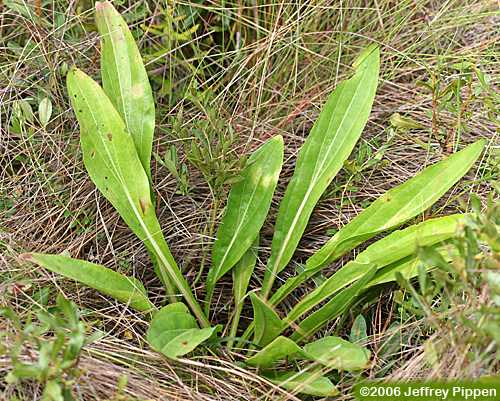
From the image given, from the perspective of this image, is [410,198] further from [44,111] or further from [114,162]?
[44,111]

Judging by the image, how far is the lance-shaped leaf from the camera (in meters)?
1.61

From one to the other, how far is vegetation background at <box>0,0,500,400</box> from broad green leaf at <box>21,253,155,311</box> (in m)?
0.05

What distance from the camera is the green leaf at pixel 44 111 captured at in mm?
1713

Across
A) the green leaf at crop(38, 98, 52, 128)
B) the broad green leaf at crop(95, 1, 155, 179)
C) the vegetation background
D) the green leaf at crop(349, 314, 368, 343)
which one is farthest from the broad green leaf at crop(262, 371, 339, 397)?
the green leaf at crop(38, 98, 52, 128)

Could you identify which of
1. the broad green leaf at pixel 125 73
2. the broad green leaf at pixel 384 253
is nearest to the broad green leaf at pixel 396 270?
the broad green leaf at pixel 384 253

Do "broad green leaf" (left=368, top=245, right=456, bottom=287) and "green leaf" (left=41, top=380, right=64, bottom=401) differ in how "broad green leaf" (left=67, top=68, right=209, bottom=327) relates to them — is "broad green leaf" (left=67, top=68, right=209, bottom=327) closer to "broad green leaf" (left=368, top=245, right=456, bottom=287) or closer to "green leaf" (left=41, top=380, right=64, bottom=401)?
"broad green leaf" (left=368, top=245, right=456, bottom=287)

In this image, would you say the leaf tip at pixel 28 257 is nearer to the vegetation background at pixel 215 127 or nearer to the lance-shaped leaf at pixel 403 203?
the vegetation background at pixel 215 127

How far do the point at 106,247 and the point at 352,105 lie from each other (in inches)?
26.8

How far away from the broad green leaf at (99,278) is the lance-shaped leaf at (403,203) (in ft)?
1.00

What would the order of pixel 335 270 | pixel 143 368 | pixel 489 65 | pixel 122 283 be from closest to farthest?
pixel 143 368
pixel 122 283
pixel 335 270
pixel 489 65

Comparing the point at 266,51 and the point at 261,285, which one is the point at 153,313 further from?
the point at 266,51

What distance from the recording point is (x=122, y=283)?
1.55 metres

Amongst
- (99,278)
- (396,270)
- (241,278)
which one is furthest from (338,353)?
(99,278)

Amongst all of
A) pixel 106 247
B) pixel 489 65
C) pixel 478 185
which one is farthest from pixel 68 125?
pixel 489 65
